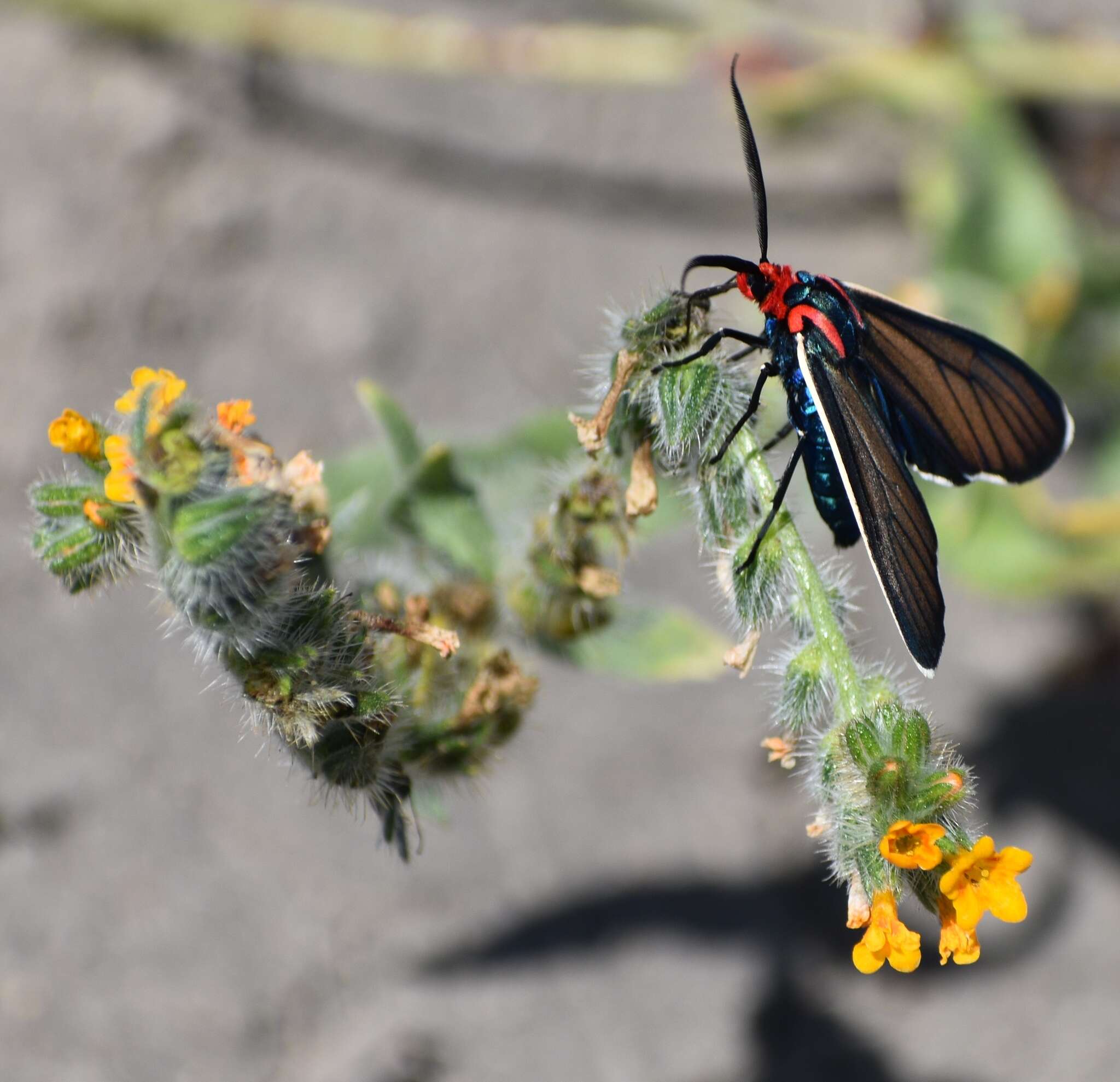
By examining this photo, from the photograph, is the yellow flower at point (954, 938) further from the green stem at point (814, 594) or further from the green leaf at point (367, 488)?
the green leaf at point (367, 488)

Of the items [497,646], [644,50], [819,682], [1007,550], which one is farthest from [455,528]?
[644,50]

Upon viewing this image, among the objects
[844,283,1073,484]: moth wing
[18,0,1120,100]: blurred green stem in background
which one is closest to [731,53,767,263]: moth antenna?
[844,283,1073,484]: moth wing

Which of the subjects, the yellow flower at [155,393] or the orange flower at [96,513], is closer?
the yellow flower at [155,393]

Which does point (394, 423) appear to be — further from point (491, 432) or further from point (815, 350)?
point (815, 350)

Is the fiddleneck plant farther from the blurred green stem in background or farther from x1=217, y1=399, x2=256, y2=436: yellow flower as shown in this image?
the blurred green stem in background

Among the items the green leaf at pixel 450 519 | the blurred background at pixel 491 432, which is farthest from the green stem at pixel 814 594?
the green leaf at pixel 450 519
